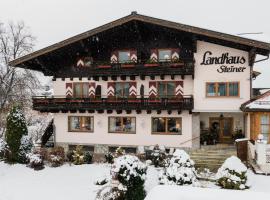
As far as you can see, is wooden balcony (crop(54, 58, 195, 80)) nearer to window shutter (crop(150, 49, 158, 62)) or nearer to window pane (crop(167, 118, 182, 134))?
window shutter (crop(150, 49, 158, 62))

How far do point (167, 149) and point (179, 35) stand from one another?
8.90 m

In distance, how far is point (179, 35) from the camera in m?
23.5

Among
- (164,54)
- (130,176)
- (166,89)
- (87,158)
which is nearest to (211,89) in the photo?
(166,89)

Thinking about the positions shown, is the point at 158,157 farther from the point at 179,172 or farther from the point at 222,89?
the point at 222,89

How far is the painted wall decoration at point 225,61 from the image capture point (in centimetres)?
2217

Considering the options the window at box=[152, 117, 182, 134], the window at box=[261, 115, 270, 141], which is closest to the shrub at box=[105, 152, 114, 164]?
the window at box=[152, 117, 182, 134]

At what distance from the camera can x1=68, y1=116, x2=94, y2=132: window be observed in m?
25.8

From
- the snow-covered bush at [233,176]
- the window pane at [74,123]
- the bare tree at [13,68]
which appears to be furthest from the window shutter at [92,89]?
the snow-covered bush at [233,176]

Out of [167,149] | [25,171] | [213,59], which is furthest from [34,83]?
[213,59]

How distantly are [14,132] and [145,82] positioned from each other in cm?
1089

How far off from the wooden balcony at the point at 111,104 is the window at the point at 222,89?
1.70 meters

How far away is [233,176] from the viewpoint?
1562 cm

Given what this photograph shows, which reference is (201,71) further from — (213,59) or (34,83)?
(34,83)

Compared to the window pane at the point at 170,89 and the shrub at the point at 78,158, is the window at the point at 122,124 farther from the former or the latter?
the window pane at the point at 170,89
